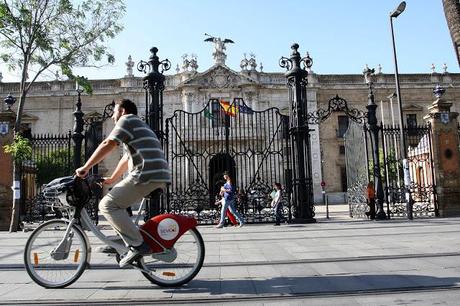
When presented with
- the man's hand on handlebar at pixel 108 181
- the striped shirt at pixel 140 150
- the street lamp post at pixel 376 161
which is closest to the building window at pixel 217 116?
the street lamp post at pixel 376 161

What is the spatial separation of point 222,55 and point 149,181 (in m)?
29.4

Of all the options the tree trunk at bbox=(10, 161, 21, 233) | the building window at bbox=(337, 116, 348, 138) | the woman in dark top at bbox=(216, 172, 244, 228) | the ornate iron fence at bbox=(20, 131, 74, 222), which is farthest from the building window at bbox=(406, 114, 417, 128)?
the tree trunk at bbox=(10, 161, 21, 233)

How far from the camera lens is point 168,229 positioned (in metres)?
4.44

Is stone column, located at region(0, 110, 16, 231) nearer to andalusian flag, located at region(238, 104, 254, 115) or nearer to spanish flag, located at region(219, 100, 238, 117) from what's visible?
spanish flag, located at region(219, 100, 238, 117)

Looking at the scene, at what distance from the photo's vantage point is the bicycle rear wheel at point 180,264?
447 centimetres

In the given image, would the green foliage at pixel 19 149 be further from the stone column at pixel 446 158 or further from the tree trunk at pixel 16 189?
the stone column at pixel 446 158

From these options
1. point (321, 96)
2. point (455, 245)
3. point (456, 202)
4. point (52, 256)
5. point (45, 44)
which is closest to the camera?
point (52, 256)

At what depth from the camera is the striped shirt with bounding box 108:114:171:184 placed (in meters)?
4.29

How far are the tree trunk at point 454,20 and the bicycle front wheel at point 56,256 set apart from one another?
577cm

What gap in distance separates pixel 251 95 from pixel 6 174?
2233cm

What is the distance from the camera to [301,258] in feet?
20.4

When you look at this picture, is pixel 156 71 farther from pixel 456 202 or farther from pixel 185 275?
pixel 456 202

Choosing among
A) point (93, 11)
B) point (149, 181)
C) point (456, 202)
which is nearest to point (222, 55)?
point (93, 11)

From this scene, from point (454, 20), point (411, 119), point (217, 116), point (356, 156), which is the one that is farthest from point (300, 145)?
point (411, 119)
